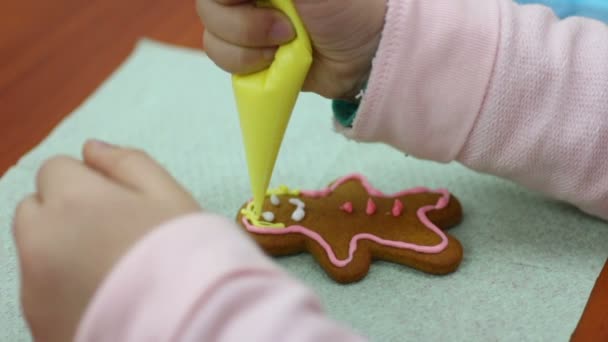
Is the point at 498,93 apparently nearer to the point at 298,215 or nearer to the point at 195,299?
the point at 298,215

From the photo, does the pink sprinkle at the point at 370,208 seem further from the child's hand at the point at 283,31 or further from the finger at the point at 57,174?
the finger at the point at 57,174

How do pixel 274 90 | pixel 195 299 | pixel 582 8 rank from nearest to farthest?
pixel 195 299 → pixel 274 90 → pixel 582 8

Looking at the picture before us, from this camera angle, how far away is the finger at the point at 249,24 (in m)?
0.49

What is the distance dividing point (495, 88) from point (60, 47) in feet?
1.61

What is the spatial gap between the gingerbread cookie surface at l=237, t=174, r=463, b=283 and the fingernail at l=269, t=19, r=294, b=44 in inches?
5.2

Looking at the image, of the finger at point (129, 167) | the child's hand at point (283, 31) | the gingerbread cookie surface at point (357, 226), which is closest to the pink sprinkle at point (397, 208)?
the gingerbread cookie surface at point (357, 226)

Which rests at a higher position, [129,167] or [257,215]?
[129,167]

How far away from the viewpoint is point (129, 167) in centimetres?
36

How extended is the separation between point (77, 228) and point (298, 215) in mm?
243

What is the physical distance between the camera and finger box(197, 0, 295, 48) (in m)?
0.49

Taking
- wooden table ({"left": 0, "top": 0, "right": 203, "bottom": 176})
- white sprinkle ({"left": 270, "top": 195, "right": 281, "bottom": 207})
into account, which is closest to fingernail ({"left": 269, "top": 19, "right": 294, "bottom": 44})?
white sprinkle ({"left": 270, "top": 195, "right": 281, "bottom": 207})

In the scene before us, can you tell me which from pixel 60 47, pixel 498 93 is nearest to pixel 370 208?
pixel 498 93

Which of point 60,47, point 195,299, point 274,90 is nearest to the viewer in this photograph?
point 195,299

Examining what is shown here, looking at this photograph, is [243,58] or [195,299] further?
[243,58]
